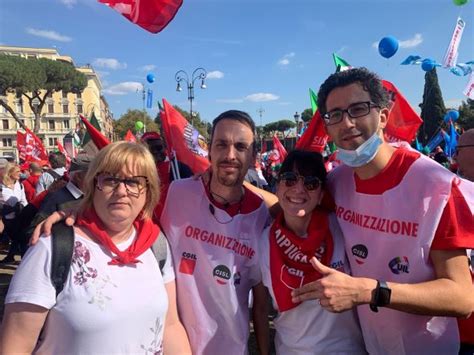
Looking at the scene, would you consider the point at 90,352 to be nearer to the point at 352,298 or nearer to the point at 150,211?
the point at 150,211

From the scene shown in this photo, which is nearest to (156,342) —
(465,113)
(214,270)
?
(214,270)

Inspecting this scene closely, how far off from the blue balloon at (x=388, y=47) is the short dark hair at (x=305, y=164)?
29.3ft

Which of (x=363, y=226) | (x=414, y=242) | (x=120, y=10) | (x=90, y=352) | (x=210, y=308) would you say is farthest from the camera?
(x=120, y=10)

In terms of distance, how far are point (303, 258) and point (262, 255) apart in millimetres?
267

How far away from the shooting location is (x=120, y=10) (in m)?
3.24

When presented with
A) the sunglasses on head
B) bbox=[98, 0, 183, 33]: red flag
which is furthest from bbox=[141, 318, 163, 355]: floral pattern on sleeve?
bbox=[98, 0, 183, 33]: red flag

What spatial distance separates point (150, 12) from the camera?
3.34 m

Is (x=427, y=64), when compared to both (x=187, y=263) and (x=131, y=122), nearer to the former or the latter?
(x=187, y=263)

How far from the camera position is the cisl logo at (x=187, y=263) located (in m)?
2.25

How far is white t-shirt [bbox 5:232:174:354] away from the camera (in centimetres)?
164

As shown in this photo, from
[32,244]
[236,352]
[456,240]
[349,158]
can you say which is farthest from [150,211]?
[456,240]

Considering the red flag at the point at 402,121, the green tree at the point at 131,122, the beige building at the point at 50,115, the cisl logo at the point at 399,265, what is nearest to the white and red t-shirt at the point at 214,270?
the cisl logo at the point at 399,265

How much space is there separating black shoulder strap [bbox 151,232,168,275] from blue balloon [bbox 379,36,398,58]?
31.6 ft

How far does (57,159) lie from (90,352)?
7823 millimetres
